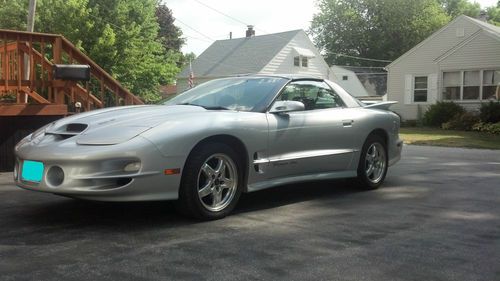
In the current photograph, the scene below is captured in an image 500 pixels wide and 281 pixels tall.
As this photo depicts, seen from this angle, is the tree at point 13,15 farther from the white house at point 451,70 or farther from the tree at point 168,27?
the tree at point 168,27

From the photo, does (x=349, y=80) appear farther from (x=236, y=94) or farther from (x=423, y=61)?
(x=236, y=94)

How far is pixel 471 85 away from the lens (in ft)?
81.9

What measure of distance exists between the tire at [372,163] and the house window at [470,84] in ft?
62.9

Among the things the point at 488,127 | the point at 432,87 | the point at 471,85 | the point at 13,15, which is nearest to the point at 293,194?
the point at 488,127

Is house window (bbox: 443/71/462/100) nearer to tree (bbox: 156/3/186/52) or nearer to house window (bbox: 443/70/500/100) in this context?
house window (bbox: 443/70/500/100)

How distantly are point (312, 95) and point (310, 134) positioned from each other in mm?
618

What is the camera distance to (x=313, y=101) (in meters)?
6.13

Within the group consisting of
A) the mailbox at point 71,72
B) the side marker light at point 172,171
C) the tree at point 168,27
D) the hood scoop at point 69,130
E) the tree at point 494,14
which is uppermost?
the tree at point 494,14

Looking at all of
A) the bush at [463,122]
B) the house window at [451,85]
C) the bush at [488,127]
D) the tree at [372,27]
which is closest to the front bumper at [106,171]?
the bush at [488,127]

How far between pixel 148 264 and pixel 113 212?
1678 millimetres

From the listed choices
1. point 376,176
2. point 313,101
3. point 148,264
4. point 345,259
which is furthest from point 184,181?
point 376,176

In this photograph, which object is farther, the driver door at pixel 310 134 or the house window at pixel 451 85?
the house window at pixel 451 85

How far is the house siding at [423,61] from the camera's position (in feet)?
87.9

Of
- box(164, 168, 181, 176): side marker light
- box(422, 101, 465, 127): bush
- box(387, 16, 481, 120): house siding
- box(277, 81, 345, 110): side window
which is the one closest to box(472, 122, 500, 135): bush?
box(422, 101, 465, 127): bush
